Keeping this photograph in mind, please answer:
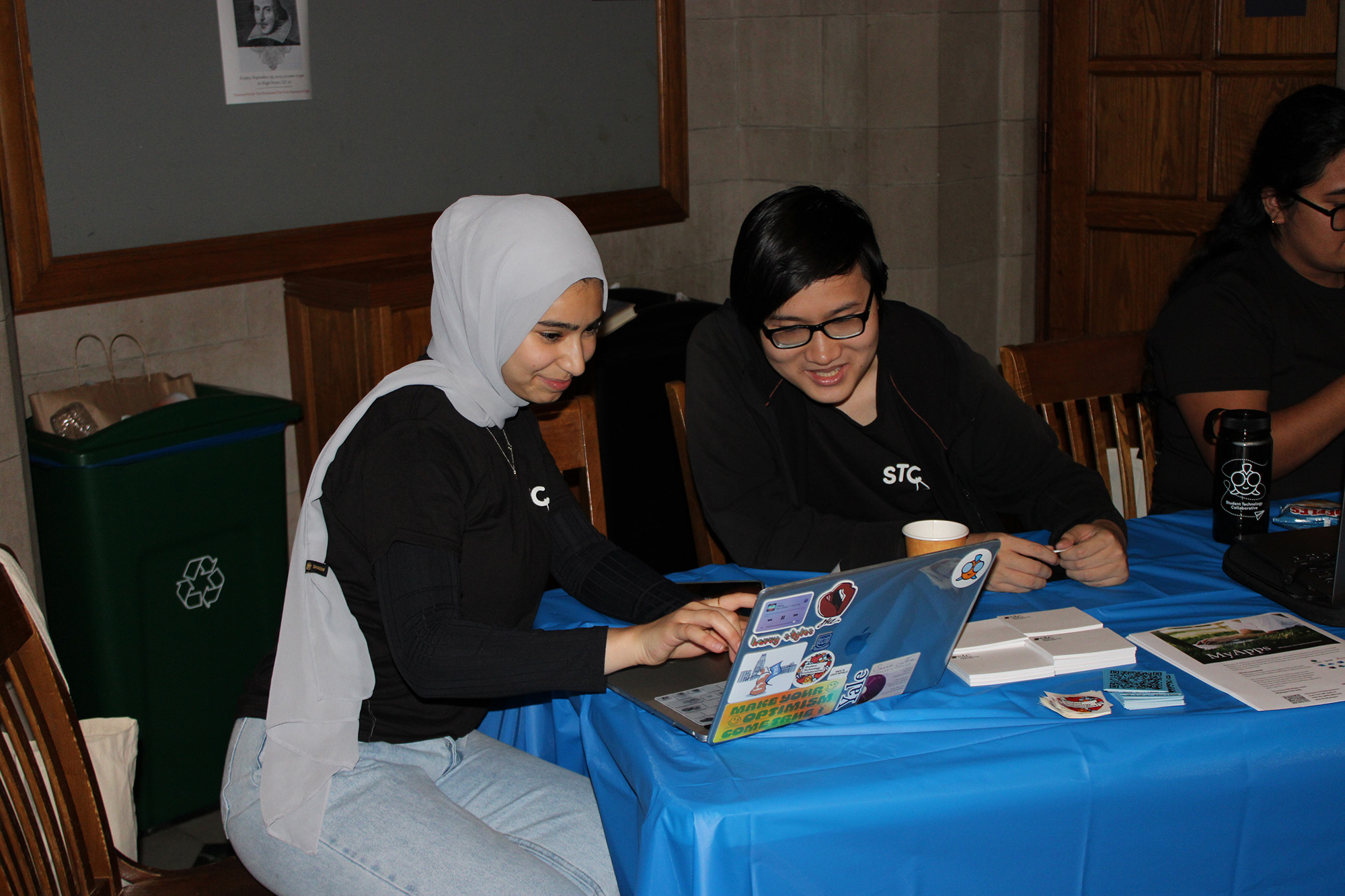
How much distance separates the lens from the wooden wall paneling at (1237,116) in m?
3.60

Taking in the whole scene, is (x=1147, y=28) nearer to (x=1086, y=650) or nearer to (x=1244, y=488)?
(x=1244, y=488)

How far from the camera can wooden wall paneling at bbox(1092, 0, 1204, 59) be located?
374 centimetres

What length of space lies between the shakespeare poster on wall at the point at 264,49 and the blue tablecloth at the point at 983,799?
2.23 m

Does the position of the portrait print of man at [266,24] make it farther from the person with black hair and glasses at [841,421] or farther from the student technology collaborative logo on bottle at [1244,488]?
the student technology collaborative logo on bottle at [1244,488]

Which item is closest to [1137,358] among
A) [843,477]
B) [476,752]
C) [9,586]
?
[843,477]

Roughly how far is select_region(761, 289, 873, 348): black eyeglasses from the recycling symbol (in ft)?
5.20

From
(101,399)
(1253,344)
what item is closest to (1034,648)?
(1253,344)

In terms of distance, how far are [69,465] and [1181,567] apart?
2.20m

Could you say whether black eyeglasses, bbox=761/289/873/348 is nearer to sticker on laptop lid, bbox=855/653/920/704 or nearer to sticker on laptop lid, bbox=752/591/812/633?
sticker on laptop lid, bbox=855/653/920/704

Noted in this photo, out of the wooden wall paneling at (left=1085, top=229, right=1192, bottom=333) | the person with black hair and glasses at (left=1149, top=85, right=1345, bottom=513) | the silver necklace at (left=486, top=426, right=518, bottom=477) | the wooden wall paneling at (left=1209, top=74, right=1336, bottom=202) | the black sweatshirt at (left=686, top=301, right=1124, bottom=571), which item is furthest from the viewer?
the wooden wall paneling at (left=1085, top=229, right=1192, bottom=333)

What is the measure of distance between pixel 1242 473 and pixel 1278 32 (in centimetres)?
221

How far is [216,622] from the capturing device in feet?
9.53

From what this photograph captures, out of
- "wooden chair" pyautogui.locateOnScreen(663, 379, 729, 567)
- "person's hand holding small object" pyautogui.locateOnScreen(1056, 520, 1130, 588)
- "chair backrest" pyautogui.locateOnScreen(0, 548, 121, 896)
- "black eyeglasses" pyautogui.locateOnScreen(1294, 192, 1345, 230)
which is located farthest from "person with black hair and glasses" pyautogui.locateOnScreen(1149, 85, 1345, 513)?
"chair backrest" pyautogui.locateOnScreen(0, 548, 121, 896)

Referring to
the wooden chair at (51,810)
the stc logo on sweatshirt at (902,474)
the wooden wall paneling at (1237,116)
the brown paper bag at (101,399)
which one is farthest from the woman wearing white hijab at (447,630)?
the wooden wall paneling at (1237,116)
